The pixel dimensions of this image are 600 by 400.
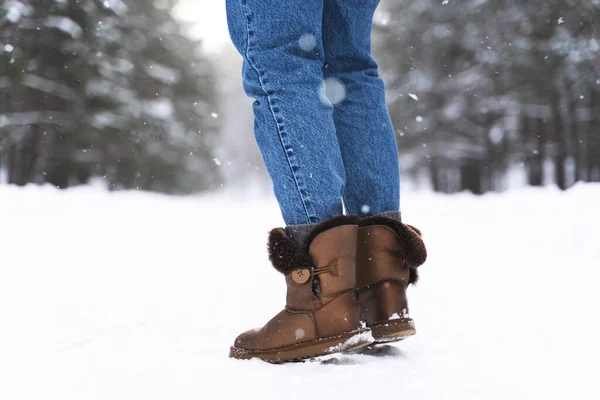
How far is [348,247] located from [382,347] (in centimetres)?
30

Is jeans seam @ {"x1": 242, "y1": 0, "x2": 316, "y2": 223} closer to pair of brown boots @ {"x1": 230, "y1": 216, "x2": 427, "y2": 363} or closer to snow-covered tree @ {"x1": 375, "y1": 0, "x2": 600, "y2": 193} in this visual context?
pair of brown boots @ {"x1": 230, "y1": 216, "x2": 427, "y2": 363}

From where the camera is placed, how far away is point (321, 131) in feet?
4.13

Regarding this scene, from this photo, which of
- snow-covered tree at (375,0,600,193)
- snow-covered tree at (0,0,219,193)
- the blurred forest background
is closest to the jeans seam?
snow-covered tree at (0,0,219,193)

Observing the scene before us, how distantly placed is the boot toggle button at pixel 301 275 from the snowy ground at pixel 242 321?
0.20 metres

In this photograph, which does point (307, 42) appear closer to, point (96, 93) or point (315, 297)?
point (315, 297)

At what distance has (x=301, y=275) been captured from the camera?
1.24m

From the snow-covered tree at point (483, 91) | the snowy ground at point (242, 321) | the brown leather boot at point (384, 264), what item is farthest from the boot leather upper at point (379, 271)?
the snow-covered tree at point (483, 91)

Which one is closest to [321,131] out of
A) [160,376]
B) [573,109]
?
[160,376]

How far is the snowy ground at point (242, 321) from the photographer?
966mm

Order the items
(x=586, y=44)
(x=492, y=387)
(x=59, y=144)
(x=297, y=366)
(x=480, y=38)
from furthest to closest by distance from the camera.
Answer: (x=480, y=38), (x=59, y=144), (x=586, y=44), (x=297, y=366), (x=492, y=387)

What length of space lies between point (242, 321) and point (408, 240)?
654 millimetres

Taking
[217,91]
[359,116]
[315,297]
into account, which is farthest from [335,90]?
[217,91]

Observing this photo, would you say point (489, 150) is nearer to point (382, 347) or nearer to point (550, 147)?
point (550, 147)

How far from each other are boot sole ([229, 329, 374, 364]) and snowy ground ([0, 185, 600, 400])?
0.04 metres
